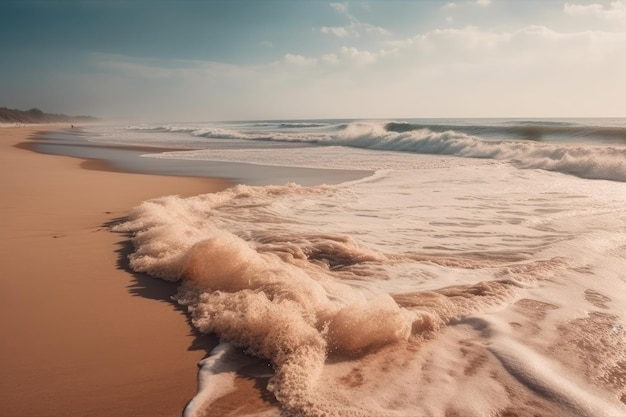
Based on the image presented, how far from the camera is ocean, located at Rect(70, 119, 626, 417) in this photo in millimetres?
2562

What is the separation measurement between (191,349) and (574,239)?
5138 mm

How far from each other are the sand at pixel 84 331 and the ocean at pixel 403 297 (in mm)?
197

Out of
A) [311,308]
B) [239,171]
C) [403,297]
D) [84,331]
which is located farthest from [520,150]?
[84,331]

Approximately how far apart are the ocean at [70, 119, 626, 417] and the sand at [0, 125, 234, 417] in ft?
0.65

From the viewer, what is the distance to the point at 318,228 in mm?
6531

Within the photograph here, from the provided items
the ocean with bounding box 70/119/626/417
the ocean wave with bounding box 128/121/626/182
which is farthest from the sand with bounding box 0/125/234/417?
the ocean wave with bounding box 128/121/626/182

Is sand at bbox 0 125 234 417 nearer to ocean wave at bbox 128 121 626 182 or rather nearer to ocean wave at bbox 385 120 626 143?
ocean wave at bbox 128 121 626 182

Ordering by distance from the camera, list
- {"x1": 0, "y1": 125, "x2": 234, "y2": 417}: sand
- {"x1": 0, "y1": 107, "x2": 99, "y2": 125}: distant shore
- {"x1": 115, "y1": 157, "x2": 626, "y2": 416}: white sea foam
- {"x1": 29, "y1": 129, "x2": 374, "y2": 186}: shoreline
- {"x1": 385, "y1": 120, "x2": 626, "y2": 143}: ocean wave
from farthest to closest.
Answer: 1. {"x1": 0, "y1": 107, "x2": 99, "y2": 125}: distant shore
2. {"x1": 385, "y1": 120, "x2": 626, "y2": 143}: ocean wave
3. {"x1": 29, "y1": 129, "x2": 374, "y2": 186}: shoreline
4. {"x1": 115, "y1": 157, "x2": 626, "y2": 416}: white sea foam
5. {"x1": 0, "y1": 125, "x2": 234, "y2": 417}: sand

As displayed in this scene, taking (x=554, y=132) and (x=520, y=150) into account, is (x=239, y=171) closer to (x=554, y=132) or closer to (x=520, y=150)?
Answer: (x=520, y=150)

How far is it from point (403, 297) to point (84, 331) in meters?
2.56

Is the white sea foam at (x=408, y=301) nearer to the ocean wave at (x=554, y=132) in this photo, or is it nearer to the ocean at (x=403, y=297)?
the ocean at (x=403, y=297)

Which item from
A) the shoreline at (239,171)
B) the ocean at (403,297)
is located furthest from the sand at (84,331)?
the shoreline at (239,171)

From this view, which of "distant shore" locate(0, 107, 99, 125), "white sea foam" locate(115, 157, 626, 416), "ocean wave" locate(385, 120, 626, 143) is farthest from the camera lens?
"distant shore" locate(0, 107, 99, 125)

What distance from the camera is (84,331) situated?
126 inches
